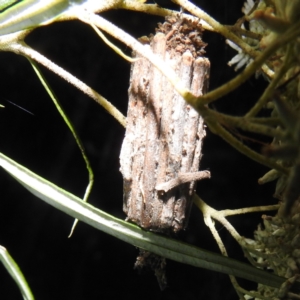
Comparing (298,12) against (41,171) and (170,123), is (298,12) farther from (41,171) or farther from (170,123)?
(41,171)

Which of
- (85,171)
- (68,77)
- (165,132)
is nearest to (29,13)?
(68,77)

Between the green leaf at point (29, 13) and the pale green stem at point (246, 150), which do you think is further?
the green leaf at point (29, 13)

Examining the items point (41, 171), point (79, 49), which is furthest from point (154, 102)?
point (41, 171)

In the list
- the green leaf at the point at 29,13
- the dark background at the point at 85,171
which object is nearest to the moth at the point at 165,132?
the green leaf at the point at 29,13

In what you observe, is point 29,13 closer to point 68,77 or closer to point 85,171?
point 68,77

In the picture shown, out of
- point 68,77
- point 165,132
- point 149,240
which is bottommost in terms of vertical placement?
point 149,240

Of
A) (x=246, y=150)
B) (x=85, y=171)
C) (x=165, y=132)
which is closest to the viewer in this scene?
(x=246, y=150)

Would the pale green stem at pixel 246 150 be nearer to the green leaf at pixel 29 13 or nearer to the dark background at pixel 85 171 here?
the green leaf at pixel 29 13

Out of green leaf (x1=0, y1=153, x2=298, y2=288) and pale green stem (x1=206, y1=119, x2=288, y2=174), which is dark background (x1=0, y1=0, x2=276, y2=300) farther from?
pale green stem (x1=206, y1=119, x2=288, y2=174)

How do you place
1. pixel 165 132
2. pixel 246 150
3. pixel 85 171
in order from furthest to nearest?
pixel 85 171
pixel 165 132
pixel 246 150
